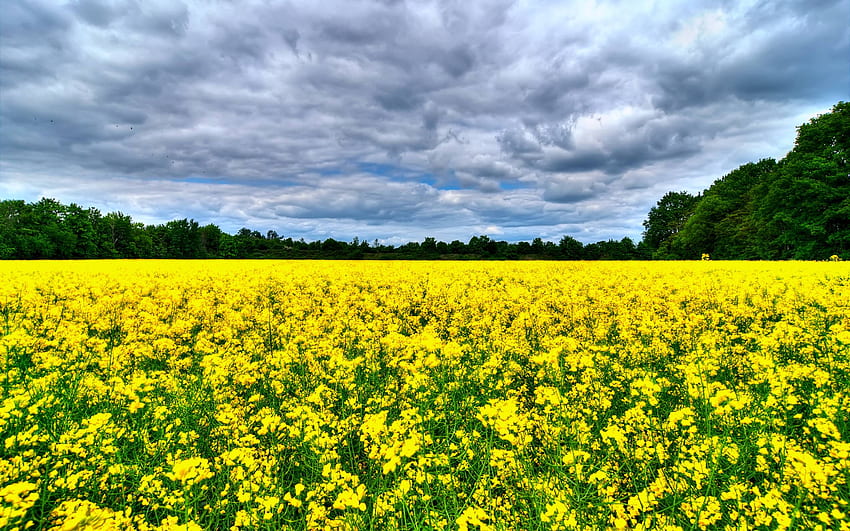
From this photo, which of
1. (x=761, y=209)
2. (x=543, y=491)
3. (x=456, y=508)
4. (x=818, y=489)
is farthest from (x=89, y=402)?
(x=761, y=209)

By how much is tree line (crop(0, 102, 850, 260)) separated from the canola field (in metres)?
36.8

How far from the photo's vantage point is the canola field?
3168 millimetres

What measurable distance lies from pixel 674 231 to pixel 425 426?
3339 inches

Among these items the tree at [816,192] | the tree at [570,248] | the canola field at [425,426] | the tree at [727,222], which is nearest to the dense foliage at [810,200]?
the tree at [816,192]

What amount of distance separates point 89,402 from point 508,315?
8.86 metres

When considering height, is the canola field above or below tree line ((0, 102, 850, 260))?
below

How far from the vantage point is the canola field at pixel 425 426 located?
3.17 metres

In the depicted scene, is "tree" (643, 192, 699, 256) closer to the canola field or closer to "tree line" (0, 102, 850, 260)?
"tree line" (0, 102, 850, 260)

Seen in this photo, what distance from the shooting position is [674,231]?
72.5 m

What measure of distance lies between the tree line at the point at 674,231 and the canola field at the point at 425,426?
3681 cm

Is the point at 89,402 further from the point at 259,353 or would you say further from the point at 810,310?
the point at 810,310

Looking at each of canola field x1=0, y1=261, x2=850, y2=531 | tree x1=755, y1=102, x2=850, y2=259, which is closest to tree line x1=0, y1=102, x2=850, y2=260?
tree x1=755, y1=102, x2=850, y2=259

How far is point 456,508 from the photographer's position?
317 centimetres

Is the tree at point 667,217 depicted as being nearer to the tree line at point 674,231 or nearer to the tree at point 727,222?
the tree line at point 674,231
